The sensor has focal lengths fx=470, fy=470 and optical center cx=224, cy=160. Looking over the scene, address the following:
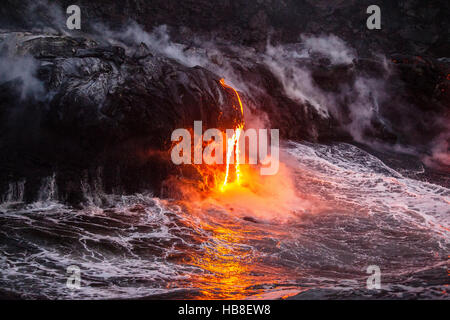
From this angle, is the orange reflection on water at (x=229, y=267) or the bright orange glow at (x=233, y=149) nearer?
the orange reflection on water at (x=229, y=267)

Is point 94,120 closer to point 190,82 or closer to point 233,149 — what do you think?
point 190,82

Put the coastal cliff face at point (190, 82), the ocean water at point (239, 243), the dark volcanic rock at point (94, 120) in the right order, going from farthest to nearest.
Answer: the coastal cliff face at point (190, 82), the dark volcanic rock at point (94, 120), the ocean water at point (239, 243)

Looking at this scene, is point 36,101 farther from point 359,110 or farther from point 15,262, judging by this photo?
point 359,110

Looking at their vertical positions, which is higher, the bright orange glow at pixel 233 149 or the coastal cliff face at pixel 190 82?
the coastal cliff face at pixel 190 82

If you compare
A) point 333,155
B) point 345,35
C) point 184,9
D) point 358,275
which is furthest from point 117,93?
point 345,35

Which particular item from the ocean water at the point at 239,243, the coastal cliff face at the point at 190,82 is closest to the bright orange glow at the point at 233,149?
the coastal cliff face at the point at 190,82

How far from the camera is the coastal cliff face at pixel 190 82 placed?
659 cm

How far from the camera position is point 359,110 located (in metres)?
11.8

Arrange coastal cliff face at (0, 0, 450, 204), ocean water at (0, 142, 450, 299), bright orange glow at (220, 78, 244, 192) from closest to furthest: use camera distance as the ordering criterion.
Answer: ocean water at (0, 142, 450, 299) < coastal cliff face at (0, 0, 450, 204) < bright orange glow at (220, 78, 244, 192)

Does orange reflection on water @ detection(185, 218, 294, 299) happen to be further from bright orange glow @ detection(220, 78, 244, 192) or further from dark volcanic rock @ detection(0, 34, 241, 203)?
bright orange glow @ detection(220, 78, 244, 192)

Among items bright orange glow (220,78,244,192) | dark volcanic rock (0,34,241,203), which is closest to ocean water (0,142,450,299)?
dark volcanic rock (0,34,241,203)

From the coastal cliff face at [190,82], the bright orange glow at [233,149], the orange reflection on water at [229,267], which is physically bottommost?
the orange reflection on water at [229,267]

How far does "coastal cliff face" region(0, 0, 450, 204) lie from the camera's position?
659 centimetres

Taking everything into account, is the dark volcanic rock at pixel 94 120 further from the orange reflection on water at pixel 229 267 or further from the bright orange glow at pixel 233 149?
the orange reflection on water at pixel 229 267
